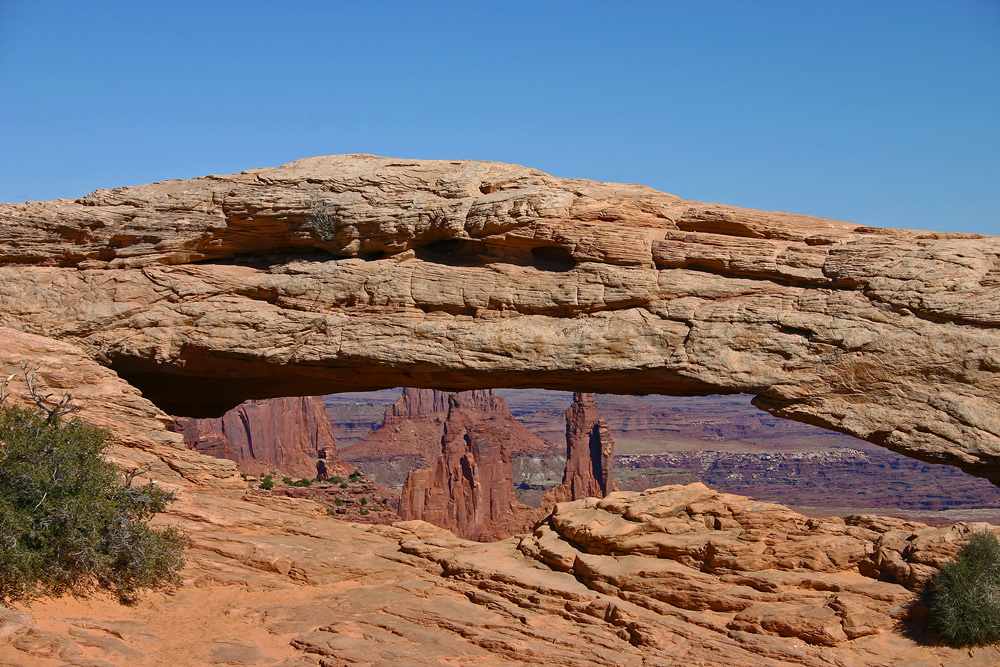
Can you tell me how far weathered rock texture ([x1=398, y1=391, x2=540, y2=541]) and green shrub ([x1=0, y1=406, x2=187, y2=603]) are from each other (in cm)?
4296

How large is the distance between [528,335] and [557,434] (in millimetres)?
145390

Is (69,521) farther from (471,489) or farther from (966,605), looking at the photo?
(471,489)

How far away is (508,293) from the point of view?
19.1 m

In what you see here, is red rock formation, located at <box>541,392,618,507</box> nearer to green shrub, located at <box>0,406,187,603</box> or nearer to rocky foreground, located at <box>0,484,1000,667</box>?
rocky foreground, located at <box>0,484,1000,667</box>

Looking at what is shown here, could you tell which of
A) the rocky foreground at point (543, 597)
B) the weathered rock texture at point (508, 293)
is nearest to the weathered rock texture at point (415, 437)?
the weathered rock texture at point (508, 293)

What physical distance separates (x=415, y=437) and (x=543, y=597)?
108 metres

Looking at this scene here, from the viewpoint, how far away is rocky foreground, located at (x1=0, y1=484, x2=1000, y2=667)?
14.4 m

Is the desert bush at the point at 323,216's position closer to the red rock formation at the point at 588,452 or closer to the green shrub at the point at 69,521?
the green shrub at the point at 69,521

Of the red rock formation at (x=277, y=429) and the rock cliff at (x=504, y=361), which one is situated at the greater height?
the rock cliff at (x=504, y=361)

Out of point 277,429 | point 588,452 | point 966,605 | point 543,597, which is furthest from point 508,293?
point 277,429

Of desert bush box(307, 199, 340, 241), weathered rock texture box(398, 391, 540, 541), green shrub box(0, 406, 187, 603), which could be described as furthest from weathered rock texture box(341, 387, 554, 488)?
green shrub box(0, 406, 187, 603)

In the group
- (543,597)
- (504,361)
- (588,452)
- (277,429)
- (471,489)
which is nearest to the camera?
(543,597)

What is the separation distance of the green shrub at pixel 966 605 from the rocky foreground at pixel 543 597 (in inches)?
12.0

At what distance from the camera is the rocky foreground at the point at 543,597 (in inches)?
568
